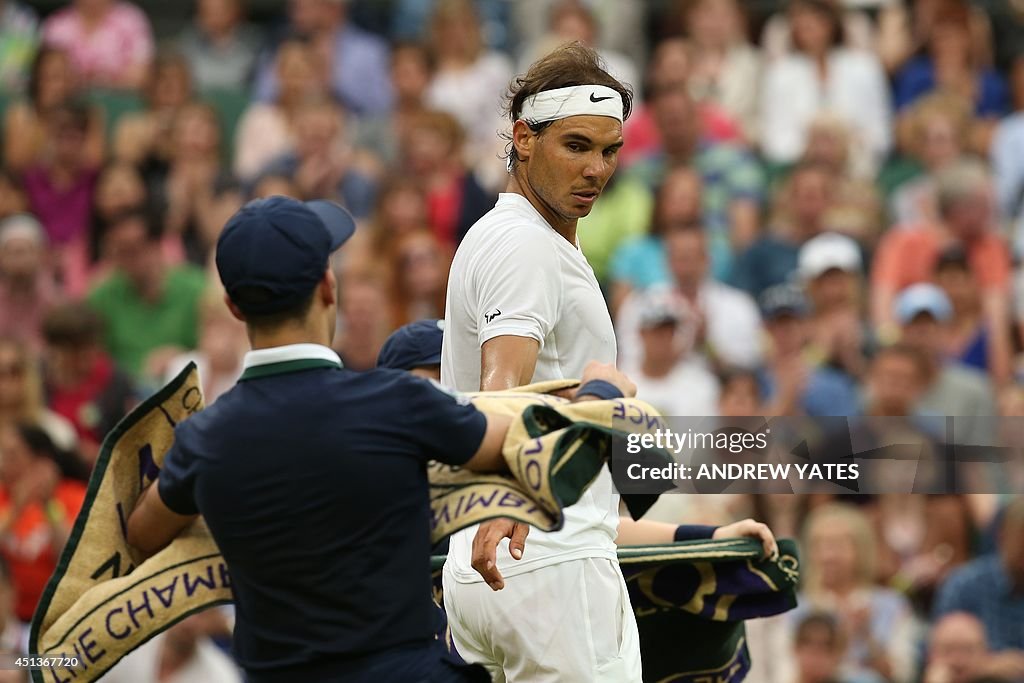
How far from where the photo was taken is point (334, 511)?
4305 mm

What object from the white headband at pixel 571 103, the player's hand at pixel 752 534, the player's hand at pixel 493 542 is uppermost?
the white headband at pixel 571 103

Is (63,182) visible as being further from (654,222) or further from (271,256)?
(271,256)

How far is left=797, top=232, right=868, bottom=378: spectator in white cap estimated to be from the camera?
1096cm

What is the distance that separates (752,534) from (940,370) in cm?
533

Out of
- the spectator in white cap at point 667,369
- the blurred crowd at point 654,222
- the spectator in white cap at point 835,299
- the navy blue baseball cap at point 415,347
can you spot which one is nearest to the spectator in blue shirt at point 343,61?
the blurred crowd at point 654,222

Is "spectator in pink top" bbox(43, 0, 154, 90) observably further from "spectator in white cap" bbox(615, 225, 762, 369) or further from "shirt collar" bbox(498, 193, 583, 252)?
"shirt collar" bbox(498, 193, 583, 252)

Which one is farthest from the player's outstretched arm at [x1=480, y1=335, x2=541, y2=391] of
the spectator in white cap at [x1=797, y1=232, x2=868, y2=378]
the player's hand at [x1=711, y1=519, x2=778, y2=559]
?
the spectator in white cap at [x1=797, y1=232, x2=868, y2=378]

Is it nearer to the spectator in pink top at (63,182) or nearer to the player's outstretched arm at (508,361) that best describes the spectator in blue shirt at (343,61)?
the spectator in pink top at (63,182)

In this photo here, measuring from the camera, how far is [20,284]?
11.7 metres

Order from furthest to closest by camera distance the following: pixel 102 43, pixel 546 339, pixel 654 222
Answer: pixel 102 43 < pixel 654 222 < pixel 546 339

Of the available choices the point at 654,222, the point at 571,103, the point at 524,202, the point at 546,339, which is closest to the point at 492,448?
the point at 546,339

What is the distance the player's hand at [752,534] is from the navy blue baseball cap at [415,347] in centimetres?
102

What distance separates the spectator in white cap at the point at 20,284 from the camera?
1165 centimetres

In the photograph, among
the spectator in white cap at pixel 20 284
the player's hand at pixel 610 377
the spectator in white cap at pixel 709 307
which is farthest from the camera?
the spectator in white cap at pixel 20 284
